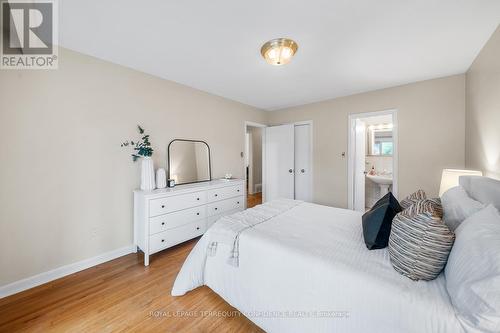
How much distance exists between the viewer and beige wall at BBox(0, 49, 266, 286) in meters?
1.76

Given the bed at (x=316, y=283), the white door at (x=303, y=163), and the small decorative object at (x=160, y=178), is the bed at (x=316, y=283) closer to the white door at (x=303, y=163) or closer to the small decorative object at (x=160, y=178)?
the small decorative object at (x=160, y=178)

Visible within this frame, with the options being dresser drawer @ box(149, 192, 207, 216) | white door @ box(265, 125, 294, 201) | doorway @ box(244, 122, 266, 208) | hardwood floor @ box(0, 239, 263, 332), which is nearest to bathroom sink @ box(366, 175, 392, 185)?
white door @ box(265, 125, 294, 201)

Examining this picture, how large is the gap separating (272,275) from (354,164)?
293cm

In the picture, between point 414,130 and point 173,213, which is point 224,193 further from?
point 414,130

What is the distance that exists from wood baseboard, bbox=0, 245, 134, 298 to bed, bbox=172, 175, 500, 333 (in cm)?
115

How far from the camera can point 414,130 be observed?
2.93 m

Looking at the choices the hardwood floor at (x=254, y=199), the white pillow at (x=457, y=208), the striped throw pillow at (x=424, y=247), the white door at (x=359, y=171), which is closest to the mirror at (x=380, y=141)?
the white door at (x=359, y=171)

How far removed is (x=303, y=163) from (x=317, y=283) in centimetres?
322

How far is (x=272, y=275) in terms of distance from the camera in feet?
4.32

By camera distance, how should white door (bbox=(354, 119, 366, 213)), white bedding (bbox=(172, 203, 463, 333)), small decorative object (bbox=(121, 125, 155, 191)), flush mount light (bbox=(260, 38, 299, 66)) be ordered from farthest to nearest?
1. white door (bbox=(354, 119, 366, 213))
2. small decorative object (bbox=(121, 125, 155, 191))
3. flush mount light (bbox=(260, 38, 299, 66))
4. white bedding (bbox=(172, 203, 463, 333))

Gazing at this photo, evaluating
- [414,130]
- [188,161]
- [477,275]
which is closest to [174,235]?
[188,161]

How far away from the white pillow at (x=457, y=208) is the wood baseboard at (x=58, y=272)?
10.5ft

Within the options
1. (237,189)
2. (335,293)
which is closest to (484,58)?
(335,293)

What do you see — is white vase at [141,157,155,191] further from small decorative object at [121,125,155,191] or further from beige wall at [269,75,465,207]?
beige wall at [269,75,465,207]
